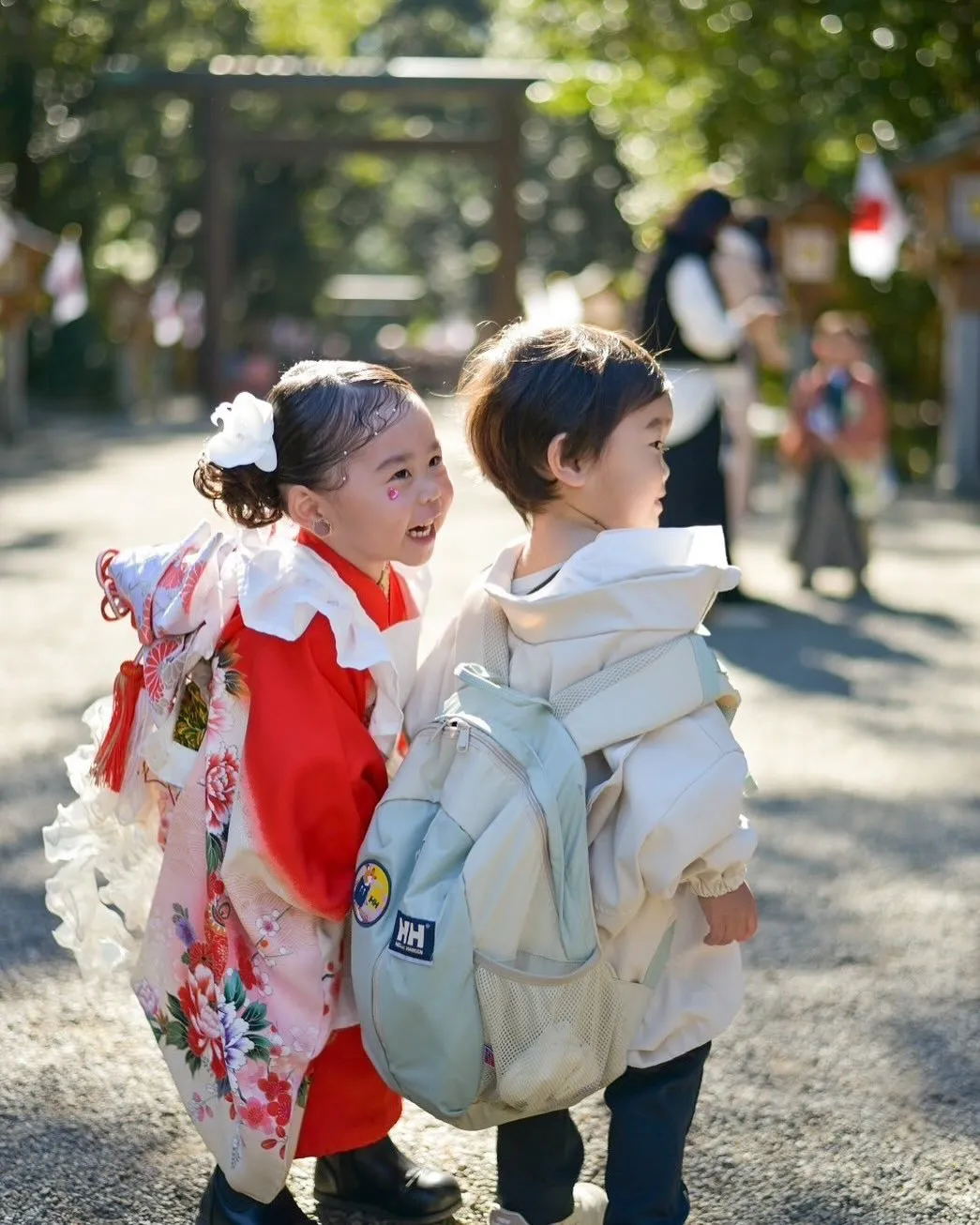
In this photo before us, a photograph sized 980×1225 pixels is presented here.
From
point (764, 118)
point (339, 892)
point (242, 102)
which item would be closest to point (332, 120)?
point (242, 102)

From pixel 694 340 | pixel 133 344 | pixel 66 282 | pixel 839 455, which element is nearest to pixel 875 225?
pixel 839 455

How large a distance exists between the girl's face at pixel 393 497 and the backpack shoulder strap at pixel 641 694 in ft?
1.08

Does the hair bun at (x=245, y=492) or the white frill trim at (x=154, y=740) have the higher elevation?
the hair bun at (x=245, y=492)

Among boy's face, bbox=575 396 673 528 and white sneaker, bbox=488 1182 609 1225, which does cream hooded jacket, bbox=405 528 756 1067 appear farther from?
white sneaker, bbox=488 1182 609 1225

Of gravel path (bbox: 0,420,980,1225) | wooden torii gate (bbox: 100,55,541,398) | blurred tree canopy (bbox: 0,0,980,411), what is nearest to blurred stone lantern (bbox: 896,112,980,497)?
blurred tree canopy (bbox: 0,0,980,411)

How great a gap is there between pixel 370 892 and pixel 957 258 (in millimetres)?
11471

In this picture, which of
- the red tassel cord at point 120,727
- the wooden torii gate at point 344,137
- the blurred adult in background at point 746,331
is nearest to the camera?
the red tassel cord at point 120,727

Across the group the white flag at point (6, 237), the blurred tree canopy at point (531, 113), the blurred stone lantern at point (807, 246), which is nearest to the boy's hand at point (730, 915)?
the blurred tree canopy at point (531, 113)

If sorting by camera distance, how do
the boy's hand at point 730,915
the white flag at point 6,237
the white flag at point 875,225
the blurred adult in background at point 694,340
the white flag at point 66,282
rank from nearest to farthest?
the boy's hand at point 730,915
the blurred adult in background at point 694,340
the white flag at point 875,225
the white flag at point 6,237
the white flag at point 66,282

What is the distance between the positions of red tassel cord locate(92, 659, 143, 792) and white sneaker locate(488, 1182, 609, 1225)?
75 cm

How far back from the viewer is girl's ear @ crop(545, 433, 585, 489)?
83.2 inches

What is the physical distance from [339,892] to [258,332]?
3182 cm

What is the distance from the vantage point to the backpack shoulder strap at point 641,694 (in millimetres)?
2006

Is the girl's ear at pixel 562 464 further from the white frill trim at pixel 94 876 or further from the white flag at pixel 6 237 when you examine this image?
the white flag at pixel 6 237
